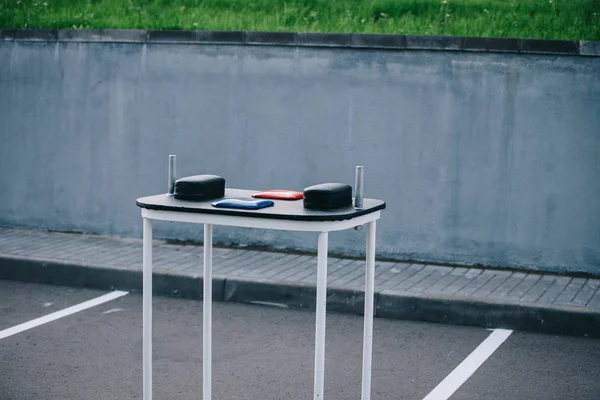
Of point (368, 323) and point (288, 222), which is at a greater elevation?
point (288, 222)

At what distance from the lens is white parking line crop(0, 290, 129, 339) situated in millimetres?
6570

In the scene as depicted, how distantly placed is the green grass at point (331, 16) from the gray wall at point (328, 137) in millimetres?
810

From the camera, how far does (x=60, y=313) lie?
23.4 feet

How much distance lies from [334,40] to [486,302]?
10.1ft

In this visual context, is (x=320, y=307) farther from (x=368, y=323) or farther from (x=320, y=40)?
(x=320, y=40)

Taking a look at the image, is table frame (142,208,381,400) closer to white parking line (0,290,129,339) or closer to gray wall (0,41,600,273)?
white parking line (0,290,129,339)

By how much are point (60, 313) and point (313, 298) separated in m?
2.04

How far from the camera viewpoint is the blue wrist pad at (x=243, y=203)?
4094 mm

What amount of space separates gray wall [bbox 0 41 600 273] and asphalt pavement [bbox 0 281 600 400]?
1648 millimetres

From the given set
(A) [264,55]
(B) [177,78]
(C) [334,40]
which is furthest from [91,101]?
(C) [334,40]

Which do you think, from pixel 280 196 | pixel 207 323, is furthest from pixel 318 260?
pixel 207 323

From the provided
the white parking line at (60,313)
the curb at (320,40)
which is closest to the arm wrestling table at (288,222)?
the white parking line at (60,313)

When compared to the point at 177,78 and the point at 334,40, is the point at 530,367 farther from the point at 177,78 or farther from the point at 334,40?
the point at 177,78

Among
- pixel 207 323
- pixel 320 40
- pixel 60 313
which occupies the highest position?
pixel 320 40
